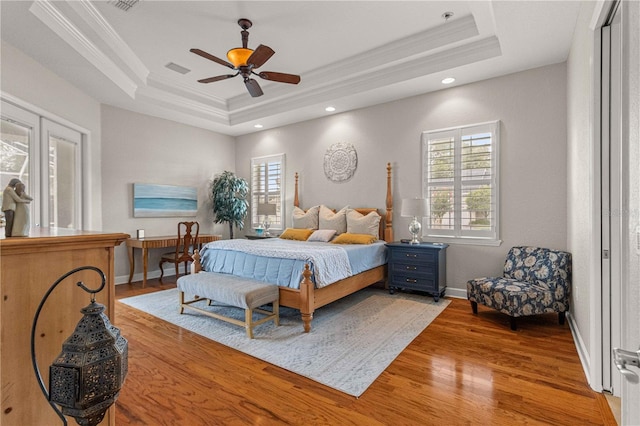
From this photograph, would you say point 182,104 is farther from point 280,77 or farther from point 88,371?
point 88,371

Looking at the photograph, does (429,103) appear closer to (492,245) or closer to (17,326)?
(492,245)

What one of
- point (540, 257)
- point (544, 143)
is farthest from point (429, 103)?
point (540, 257)

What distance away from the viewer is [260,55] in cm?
322

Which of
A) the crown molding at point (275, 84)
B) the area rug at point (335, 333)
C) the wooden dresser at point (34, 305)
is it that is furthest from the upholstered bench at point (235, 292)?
the crown molding at point (275, 84)

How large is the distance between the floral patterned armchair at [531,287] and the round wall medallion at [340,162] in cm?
272

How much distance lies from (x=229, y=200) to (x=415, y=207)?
3739 mm

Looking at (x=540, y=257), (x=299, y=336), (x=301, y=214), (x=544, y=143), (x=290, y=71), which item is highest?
(x=290, y=71)

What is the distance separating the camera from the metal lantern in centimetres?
102

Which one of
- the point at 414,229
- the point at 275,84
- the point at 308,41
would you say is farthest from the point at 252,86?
the point at 414,229

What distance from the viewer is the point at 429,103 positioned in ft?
15.7

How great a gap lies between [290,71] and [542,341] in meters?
4.58

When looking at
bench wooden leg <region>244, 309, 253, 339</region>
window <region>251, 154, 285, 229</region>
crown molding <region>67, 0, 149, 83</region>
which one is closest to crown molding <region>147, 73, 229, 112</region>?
crown molding <region>67, 0, 149, 83</region>

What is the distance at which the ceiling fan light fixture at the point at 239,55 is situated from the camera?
3.46 meters

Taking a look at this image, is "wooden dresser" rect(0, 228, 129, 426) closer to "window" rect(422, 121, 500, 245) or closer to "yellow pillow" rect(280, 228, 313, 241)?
"yellow pillow" rect(280, 228, 313, 241)
